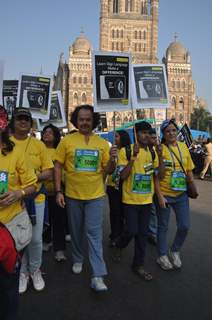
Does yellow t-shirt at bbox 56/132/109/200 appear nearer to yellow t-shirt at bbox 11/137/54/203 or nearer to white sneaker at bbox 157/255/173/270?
yellow t-shirt at bbox 11/137/54/203

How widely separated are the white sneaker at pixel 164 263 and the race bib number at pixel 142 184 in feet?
2.98

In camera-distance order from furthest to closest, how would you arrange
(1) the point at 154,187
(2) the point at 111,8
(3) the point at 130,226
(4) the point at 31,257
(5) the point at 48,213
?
(2) the point at 111,8, (5) the point at 48,213, (1) the point at 154,187, (3) the point at 130,226, (4) the point at 31,257

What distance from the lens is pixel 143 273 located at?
4.43 metres

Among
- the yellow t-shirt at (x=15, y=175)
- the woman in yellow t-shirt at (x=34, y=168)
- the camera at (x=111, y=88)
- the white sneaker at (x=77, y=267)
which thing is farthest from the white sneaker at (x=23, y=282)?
Answer: the camera at (x=111, y=88)

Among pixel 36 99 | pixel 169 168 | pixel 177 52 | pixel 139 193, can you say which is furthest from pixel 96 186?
pixel 177 52

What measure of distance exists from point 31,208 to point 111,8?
258 feet

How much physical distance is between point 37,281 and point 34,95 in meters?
3.16

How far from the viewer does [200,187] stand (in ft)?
43.4

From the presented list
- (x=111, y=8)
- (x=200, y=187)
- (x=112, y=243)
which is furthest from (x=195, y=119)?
(x=112, y=243)

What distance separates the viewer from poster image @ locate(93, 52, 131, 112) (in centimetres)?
481

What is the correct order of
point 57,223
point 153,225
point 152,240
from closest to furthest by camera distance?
1. point 57,223
2. point 152,240
3. point 153,225

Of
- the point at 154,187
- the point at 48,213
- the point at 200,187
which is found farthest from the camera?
the point at 200,187

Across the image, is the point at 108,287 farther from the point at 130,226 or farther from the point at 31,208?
the point at 31,208

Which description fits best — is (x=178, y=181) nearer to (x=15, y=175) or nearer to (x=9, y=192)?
Answer: (x=15, y=175)
